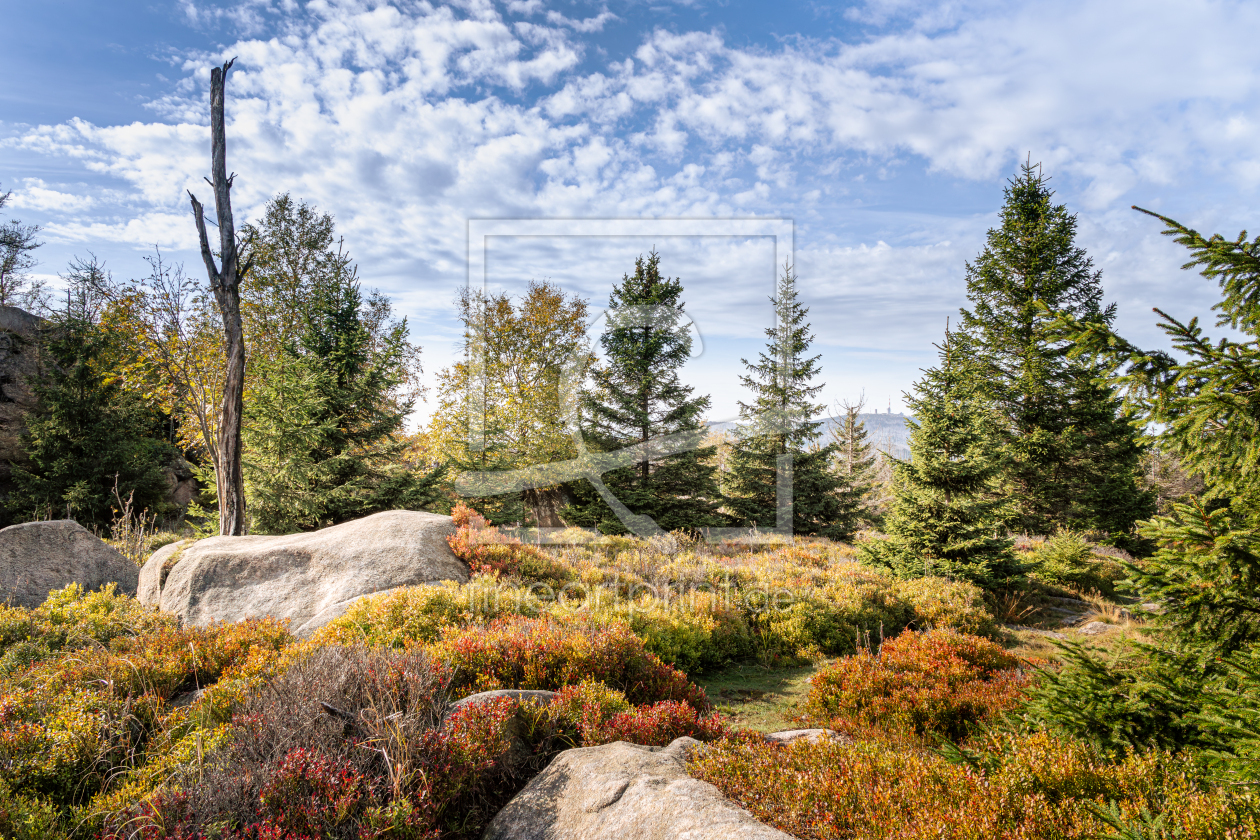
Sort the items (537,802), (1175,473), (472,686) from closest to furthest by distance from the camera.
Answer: (537,802)
(472,686)
(1175,473)

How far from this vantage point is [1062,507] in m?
15.9

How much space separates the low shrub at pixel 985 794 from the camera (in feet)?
7.06

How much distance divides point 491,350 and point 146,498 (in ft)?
38.5

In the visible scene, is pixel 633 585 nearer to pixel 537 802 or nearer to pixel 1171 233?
pixel 537 802

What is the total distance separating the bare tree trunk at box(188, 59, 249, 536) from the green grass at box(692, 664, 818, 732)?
997 centimetres

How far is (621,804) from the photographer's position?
282cm

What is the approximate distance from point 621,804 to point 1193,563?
3265mm

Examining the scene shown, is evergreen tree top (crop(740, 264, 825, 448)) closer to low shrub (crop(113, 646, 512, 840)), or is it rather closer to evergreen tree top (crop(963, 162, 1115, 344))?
evergreen tree top (crop(963, 162, 1115, 344))

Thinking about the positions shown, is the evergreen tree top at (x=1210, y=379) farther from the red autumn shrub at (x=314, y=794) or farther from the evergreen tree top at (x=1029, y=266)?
the evergreen tree top at (x=1029, y=266)

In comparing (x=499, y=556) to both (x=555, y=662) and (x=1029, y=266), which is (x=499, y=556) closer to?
(x=555, y=662)

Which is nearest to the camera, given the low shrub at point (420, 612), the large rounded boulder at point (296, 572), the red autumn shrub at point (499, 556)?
the low shrub at point (420, 612)

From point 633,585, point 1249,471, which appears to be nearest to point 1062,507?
point 633,585

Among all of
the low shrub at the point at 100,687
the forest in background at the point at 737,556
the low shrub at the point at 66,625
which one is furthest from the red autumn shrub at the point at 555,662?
the low shrub at the point at 66,625

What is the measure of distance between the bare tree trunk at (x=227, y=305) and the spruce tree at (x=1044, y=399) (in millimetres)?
19327
